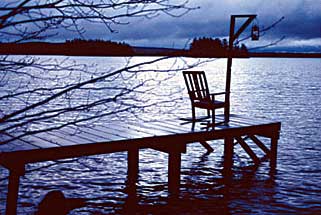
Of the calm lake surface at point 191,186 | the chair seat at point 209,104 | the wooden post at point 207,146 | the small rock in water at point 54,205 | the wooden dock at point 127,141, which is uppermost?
the chair seat at point 209,104

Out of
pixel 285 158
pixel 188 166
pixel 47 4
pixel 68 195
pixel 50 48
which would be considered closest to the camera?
pixel 47 4

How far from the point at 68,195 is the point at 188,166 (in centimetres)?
360

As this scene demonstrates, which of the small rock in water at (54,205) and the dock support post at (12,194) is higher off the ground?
the small rock in water at (54,205)

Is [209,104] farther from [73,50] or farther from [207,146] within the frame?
[73,50]

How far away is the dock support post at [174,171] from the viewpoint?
8468 millimetres

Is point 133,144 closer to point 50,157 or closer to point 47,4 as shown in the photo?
point 50,157

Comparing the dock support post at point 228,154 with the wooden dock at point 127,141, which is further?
the dock support post at point 228,154

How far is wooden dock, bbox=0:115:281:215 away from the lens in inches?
252

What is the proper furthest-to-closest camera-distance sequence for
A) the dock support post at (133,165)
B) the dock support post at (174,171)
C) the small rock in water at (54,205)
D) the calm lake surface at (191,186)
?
1. the dock support post at (133,165)
2. the dock support post at (174,171)
3. the calm lake surface at (191,186)
4. the small rock in water at (54,205)

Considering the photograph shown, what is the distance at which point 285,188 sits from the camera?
9.43 meters

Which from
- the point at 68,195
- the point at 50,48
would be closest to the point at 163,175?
the point at 68,195

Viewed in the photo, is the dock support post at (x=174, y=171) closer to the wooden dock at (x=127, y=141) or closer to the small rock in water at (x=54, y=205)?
the wooden dock at (x=127, y=141)

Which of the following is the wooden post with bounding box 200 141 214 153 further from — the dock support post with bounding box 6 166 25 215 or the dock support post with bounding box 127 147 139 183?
the dock support post with bounding box 6 166 25 215

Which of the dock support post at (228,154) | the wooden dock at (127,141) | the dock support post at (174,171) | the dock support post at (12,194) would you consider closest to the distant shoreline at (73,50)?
the wooden dock at (127,141)
